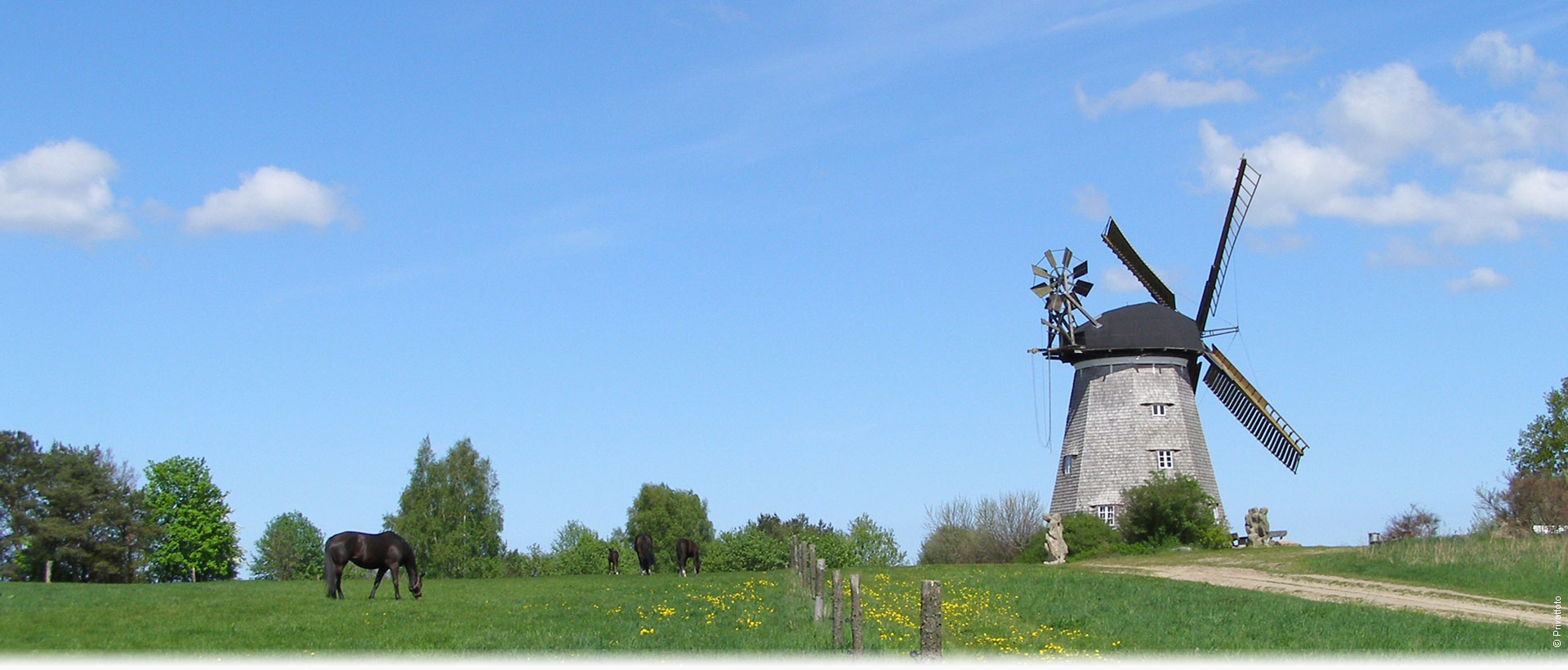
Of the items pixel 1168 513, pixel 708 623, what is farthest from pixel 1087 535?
pixel 708 623

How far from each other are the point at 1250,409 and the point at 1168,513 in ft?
33.3

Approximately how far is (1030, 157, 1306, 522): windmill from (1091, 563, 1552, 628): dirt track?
487 inches

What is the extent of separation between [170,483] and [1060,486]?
5399cm

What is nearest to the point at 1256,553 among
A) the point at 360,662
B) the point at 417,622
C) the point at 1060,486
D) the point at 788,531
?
the point at 1060,486

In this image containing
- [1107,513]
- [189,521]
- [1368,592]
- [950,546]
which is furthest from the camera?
[189,521]

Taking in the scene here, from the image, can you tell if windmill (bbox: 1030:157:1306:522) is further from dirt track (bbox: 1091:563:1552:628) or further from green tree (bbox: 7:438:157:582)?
green tree (bbox: 7:438:157:582)

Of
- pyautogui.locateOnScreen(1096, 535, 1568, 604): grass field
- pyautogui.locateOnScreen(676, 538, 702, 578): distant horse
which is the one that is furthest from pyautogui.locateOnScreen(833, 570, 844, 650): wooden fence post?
pyautogui.locateOnScreen(676, 538, 702, 578): distant horse

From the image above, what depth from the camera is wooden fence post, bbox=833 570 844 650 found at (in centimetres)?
1977

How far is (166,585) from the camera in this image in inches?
1473

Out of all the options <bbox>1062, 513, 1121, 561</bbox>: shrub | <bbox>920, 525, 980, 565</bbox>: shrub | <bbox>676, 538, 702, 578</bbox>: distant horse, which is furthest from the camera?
<bbox>920, 525, 980, 565</bbox>: shrub

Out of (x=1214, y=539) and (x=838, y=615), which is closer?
(x=838, y=615)

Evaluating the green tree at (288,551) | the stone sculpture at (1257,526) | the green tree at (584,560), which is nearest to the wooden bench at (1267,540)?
the stone sculpture at (1257,526)

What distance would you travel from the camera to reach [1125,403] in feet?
187

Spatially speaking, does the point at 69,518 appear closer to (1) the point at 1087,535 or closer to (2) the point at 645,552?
(2) the point at 645,552
